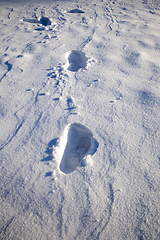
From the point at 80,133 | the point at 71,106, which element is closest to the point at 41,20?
the point at 71,106

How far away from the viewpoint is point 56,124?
48.2 inches

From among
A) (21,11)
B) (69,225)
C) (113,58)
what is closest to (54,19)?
(21,11)

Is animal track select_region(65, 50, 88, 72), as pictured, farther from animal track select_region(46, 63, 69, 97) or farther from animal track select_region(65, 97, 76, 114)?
animal track select_region(65, 97, 76, 114)

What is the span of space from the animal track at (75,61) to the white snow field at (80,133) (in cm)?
1

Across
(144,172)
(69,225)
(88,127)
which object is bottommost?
(69,225)

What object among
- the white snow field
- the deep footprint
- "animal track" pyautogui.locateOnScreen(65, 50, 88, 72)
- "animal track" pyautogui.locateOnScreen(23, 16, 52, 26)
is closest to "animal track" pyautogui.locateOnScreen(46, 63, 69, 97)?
the white snow field

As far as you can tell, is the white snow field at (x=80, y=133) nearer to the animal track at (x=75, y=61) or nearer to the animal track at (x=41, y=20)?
the animal track at (x=75, y=61)

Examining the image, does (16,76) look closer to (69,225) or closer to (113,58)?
(113,58)

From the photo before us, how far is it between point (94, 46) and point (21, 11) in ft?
5.80

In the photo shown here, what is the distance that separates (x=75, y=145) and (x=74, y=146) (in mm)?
12

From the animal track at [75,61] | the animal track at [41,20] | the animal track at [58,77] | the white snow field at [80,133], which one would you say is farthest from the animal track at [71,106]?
the animal track at [41,20]

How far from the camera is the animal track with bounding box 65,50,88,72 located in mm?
1706

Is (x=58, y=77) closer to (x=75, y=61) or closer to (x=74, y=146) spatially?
(x=75, y=61)

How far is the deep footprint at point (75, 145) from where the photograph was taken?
1.11 meters
